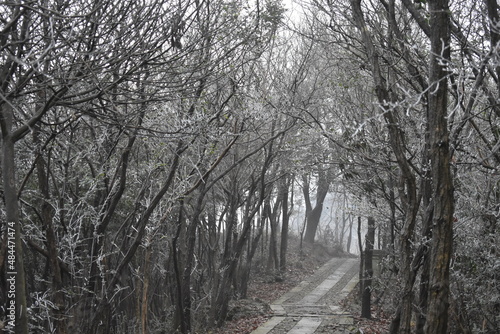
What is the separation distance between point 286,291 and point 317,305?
365 cm

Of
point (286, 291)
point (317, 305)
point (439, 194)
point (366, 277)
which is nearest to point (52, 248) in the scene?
point (439, 194)

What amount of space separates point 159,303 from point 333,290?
7176 mm

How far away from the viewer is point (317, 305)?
56.2 feet

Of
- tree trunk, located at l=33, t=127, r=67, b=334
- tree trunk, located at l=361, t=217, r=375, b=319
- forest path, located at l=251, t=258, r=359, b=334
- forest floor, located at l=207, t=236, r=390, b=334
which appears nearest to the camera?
tree trunk, located at l=33, t=127, r=67, b=334

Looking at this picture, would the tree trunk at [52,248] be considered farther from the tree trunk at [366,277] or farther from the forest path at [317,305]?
the tree trunk at [366,277]

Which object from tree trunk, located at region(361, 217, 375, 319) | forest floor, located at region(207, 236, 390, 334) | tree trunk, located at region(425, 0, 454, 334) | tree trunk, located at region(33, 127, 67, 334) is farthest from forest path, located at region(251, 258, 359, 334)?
tree trunk, located at region(425, 0, 454, 334)

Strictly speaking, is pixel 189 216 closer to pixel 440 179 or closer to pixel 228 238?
pixel 228 238

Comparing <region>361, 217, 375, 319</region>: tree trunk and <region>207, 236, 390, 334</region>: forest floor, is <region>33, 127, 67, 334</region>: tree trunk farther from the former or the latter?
<region>361, 217, 375, 319</region>: tree trunk

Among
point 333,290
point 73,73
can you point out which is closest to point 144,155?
point 73,73

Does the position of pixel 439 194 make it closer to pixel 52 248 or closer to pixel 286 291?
pixel 52 248

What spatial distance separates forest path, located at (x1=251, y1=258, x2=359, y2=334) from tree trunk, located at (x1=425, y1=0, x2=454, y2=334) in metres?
8.06

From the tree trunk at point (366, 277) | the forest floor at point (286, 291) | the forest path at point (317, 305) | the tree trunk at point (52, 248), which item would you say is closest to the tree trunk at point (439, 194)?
the tree trunk at point (52, 248)

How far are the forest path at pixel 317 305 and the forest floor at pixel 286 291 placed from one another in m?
0.25

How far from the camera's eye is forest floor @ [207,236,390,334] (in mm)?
13406
